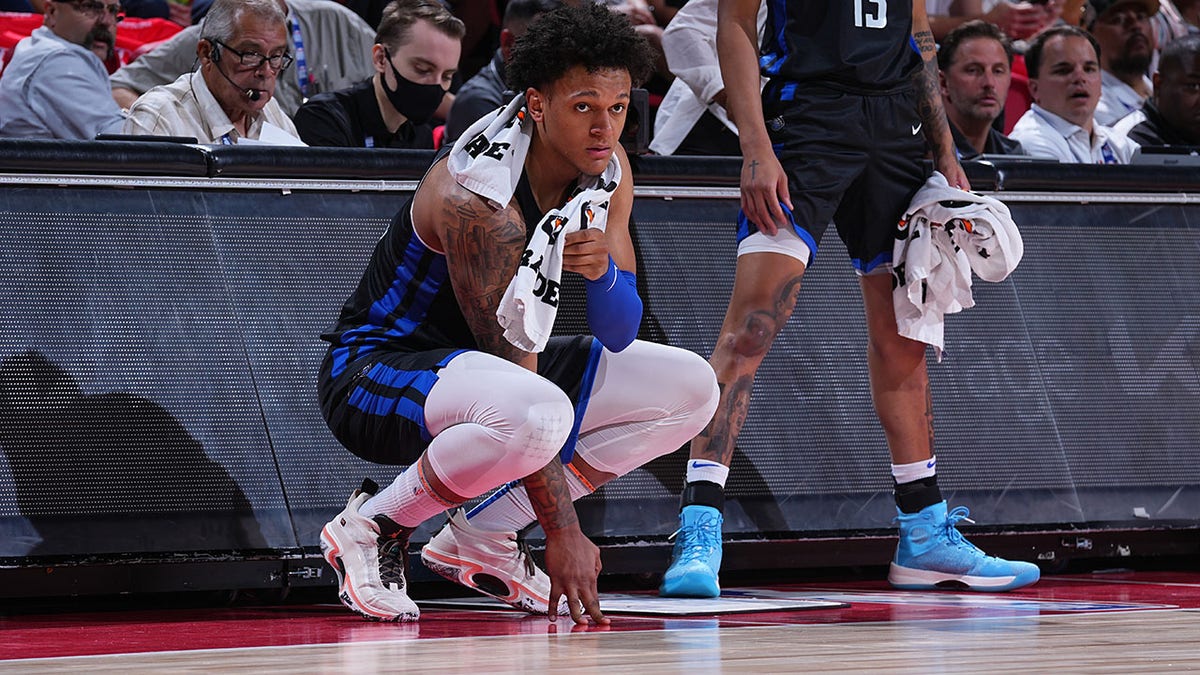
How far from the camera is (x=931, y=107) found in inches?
159

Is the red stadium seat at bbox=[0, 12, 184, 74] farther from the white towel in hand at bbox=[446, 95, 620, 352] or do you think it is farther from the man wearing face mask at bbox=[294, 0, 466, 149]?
the white towel in hand at bbox=[446, 95, 620, 352]

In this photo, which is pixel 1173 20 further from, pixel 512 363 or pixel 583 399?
pixel 512 363

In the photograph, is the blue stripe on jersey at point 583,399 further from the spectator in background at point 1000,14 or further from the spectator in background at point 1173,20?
the spectator in background at point 1173,20

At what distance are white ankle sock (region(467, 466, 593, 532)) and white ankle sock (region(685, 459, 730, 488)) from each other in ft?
1.05

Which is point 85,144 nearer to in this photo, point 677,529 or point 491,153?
point 491,153

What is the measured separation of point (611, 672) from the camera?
221cm

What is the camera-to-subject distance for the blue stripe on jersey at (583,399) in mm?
3320

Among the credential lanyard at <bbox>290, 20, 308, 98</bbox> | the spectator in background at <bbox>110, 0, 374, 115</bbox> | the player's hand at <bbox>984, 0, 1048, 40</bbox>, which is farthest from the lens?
the player's hand at <bbox>984, 0, 1048, 40</bbox>

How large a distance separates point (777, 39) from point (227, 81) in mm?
1684

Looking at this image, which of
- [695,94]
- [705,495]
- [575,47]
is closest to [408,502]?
[705,495]

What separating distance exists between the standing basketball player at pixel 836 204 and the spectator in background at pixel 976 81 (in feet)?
6.60

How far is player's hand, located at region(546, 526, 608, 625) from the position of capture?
297cm

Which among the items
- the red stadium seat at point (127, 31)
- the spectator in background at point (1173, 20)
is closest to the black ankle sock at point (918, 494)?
the red stadium seat at point (127, 31)

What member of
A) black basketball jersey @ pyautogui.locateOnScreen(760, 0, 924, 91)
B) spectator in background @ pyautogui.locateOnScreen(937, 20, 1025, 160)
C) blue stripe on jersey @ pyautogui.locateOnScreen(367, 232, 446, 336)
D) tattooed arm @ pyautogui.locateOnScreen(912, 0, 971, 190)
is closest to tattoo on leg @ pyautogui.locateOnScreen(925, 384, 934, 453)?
tattooed arm @ pyautogui.locateOnScreen(912, 0, 971, 190)
